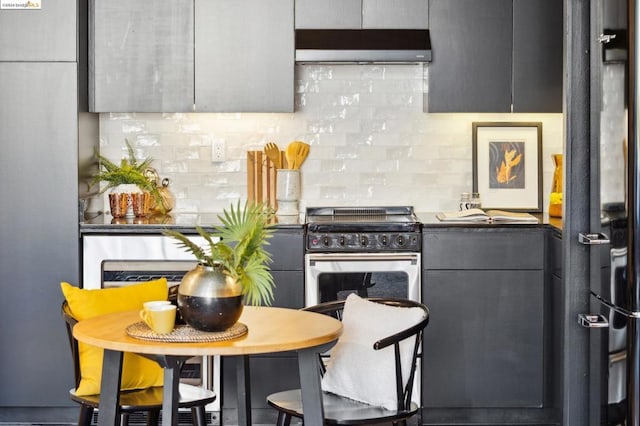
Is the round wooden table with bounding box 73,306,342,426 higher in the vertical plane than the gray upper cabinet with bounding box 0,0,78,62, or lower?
lower

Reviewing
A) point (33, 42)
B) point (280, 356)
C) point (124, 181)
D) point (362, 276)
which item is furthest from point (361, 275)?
point (33, 42)

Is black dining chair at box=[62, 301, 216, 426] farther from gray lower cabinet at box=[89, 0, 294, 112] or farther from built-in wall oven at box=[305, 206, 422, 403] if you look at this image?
gray lower cabinet at box=[89, 0, 294, 112]

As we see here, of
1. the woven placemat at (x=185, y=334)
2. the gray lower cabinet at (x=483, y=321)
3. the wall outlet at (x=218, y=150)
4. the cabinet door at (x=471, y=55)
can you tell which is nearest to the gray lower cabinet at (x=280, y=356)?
the gray lower cabinet at (x=483, y=321)

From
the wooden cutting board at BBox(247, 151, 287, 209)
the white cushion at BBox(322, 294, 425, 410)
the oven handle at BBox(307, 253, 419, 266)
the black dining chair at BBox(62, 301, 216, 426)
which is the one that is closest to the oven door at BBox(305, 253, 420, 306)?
the oven handle at BBox(307, 253, 419, 266)

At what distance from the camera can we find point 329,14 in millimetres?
5145

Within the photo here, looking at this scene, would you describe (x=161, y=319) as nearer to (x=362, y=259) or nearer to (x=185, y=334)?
(x=185, y=334)

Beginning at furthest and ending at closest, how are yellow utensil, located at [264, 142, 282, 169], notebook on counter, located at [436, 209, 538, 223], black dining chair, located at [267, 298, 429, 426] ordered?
yellow utensil, located at [264, 142, 282, 169]
notebook on counter, located at [436, 209, 538, 223]
black dining chair, located at [267, 298, 429, 426]

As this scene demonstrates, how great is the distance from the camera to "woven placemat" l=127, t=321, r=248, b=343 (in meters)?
2.89

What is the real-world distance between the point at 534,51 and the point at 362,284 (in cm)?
151

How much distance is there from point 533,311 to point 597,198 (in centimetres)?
132

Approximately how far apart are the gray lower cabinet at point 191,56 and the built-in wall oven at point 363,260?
0.76 m

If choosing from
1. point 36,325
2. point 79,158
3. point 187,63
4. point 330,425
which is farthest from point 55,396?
point 330,425

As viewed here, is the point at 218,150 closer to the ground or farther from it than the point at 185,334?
farther from it

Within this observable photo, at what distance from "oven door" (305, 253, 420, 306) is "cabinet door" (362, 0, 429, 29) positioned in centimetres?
122
